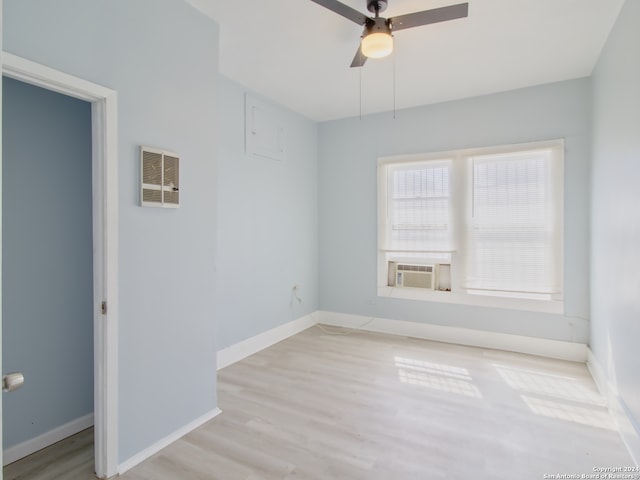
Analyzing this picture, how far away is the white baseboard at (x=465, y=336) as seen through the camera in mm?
3904

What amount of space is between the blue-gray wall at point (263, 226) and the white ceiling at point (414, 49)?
58 centimetres

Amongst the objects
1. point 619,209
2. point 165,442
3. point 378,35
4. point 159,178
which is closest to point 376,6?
point 378,35

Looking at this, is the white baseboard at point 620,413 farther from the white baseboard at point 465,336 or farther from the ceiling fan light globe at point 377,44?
the ceiling fan light globe at point 377,44

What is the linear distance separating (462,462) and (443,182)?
3146mm

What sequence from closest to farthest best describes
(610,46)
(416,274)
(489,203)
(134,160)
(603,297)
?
(134,160)
(610,46)
(603,297)
(489,203)
(416,274)

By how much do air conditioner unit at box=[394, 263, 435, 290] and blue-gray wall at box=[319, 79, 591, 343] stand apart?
24 centimetres

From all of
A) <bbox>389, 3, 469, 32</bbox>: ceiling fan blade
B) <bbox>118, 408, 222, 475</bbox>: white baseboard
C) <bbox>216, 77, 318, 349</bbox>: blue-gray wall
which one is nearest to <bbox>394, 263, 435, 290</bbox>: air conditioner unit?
<bbox>216, 77, 318, 349</bbox>: blue-gray wall

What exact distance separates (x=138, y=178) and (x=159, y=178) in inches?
5.3

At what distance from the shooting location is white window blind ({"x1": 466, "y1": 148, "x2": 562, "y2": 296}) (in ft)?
13.0

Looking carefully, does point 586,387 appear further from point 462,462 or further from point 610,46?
point 610,46

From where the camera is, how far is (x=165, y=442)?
2.42 metres

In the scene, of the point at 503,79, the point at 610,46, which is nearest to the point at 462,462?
the point at 610,46

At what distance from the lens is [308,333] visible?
4.83 metres

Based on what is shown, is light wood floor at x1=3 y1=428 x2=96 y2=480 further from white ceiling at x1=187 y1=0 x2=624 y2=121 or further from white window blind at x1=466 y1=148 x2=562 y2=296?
white window blind at x1=466 y1=148 x2=562 y2=296
